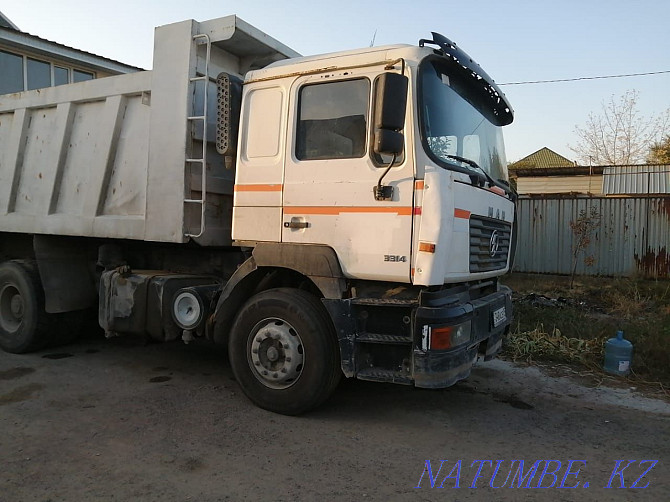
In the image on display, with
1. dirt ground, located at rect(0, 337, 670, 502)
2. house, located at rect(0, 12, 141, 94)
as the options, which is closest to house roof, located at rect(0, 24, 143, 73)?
house, located at rect(0, 12, 141, 94)

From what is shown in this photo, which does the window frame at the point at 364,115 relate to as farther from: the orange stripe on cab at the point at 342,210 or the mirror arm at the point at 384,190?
the orange stripe on cab at the point at 342,210

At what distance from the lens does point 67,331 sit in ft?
20.8

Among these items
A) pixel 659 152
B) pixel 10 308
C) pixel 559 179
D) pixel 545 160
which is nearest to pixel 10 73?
pixel 10 308

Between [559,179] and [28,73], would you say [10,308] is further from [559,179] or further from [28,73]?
[559,179]

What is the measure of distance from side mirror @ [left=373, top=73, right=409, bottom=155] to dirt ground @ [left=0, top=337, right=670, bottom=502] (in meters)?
2.14

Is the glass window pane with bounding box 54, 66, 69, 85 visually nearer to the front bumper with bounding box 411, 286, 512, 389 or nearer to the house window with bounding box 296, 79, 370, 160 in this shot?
the house window with bounding box 296, 79, 370, 160

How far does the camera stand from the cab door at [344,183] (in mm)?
3791

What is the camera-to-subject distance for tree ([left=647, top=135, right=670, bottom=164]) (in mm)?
25516

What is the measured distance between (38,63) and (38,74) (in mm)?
223

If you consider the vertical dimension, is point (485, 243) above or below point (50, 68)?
below

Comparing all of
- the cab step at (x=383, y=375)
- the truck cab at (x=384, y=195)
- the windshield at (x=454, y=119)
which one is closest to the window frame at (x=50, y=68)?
the truck cab at (x=384, y=195)

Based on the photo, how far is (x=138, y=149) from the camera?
5188 millimetres

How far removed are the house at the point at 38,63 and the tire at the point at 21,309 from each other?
5.87 metres

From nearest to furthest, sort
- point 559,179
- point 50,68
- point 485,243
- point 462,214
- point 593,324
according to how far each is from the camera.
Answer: point 462,214 → point 485,243 → point 593,324 → point 50,68 → point 559,179
